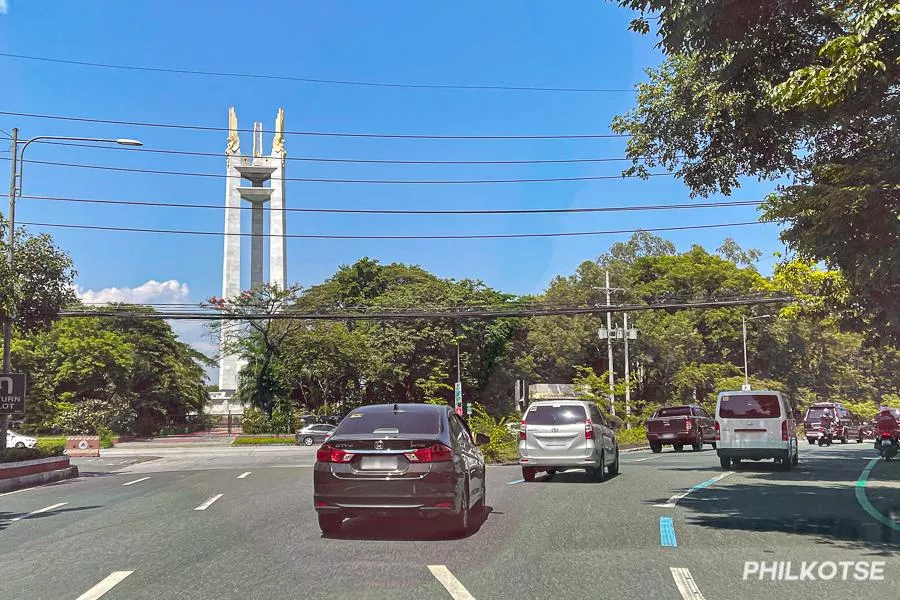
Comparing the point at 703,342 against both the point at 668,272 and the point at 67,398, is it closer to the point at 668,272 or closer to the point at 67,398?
the point at 668,272

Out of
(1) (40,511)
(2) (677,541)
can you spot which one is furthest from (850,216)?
(1) (40,511)

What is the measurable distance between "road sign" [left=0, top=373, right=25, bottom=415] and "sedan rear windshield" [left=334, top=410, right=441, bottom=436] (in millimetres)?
17141

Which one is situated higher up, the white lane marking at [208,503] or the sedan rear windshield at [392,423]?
the sedan rear windshield at [392,423]

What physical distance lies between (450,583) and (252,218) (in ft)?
245

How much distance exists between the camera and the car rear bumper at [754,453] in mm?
20562

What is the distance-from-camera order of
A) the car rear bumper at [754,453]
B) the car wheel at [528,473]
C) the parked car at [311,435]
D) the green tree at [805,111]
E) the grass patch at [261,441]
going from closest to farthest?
the green tree at [805,111], the car wheel at [528,473], the car rear bumper at [754,453], the parked car at [311,435], the grass patch at [261,441]

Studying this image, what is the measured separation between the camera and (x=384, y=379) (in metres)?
59.1

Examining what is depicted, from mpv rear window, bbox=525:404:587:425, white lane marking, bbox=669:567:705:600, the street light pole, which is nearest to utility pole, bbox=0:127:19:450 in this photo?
the street light pole

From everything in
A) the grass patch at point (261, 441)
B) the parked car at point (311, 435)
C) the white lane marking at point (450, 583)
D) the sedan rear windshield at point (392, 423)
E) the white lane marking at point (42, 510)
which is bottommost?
the grass patch at point (261, 441)

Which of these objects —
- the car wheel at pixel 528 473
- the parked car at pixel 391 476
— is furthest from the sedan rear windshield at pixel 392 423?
the car wheel at pixel 528 473

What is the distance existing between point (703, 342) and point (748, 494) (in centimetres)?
5634

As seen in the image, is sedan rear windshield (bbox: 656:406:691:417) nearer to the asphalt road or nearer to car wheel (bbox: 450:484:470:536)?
the asphalt road

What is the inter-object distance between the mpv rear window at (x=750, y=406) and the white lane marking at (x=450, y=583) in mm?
15188

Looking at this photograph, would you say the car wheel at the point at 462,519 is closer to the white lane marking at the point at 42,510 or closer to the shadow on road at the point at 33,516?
the shadow on road at the point at 33,516
